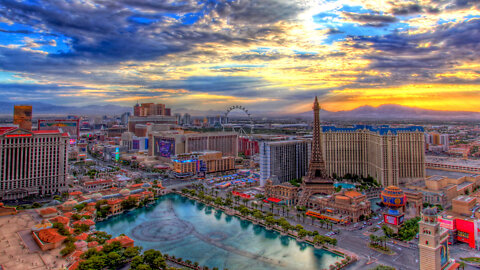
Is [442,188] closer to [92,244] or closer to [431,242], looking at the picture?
[431,242]

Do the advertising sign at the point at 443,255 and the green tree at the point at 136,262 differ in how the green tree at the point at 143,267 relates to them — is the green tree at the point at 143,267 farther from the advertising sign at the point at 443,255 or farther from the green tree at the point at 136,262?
the advertising sign at the point at 443,255

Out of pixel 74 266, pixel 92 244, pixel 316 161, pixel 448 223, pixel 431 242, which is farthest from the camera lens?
pixel 316 161

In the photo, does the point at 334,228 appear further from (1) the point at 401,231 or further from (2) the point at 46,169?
(2) the point at 46,169

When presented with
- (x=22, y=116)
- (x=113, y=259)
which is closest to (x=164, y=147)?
(x=22, y=116)

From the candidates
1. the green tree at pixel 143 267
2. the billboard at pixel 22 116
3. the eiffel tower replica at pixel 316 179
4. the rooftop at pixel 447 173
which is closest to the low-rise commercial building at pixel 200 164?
the eiffel tower replica at pixel 316 179

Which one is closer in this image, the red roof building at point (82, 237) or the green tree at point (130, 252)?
the green tree at point (130, 252)

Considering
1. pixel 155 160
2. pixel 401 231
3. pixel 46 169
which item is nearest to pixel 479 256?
pixel 401 231

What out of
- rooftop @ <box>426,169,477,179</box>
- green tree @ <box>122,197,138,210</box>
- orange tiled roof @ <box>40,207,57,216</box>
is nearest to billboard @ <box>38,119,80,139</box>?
green tree @ <box>122,197,138,210</box>
